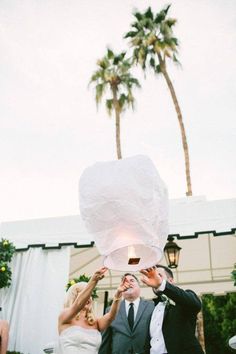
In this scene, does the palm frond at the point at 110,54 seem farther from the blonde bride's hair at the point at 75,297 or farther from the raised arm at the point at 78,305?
the raised arm at the point at 78,305

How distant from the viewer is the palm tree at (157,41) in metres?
14.8

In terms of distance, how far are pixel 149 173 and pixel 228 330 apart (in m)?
19.6

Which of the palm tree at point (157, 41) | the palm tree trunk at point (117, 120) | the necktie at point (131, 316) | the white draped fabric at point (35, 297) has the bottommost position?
the necktie at point (131, 316)

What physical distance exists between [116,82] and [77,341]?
565 inches

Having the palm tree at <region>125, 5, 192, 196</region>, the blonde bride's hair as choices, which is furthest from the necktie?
the palm tree at <region>125, 5, 192, 196</region>

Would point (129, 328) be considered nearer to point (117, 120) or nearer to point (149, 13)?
point (117, 120)

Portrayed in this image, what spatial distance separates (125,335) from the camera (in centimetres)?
369

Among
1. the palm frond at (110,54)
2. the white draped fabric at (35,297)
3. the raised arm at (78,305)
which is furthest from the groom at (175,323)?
the palm frond at (110,54)

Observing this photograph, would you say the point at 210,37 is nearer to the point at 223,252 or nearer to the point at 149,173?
the point at 223,252

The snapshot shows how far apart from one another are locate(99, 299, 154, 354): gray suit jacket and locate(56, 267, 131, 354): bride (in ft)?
1.04

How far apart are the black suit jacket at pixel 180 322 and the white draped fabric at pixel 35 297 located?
3.87 m

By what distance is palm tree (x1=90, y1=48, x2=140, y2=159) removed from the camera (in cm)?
1614

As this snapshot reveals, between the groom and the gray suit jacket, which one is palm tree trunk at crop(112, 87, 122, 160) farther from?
the groom

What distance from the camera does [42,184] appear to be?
14.2 metres
